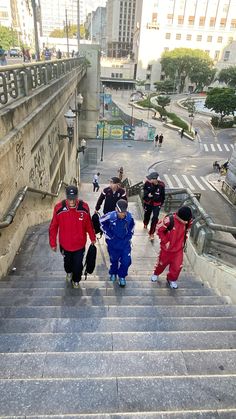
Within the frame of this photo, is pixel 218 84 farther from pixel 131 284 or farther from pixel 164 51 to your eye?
pixel 131 284

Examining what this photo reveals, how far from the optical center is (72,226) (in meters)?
4.25

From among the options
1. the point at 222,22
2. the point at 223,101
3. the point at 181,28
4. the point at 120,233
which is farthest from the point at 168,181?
the point at 222,22

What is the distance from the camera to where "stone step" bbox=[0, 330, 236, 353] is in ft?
9.83

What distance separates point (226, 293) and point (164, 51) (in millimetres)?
88262

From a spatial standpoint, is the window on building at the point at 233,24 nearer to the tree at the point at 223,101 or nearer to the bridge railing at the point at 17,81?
the tree at the point at 223,101

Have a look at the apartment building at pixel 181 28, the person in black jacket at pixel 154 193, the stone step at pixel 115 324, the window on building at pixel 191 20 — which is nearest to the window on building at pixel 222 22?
the apartment building at pixel 181 28

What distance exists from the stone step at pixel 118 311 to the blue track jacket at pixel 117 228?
3.35 ft

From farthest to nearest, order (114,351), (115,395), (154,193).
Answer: (154,193) → (114,351) → (115,395)

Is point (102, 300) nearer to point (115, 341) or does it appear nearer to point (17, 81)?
point (115, 341)

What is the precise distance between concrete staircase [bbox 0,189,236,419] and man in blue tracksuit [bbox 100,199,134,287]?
408mm

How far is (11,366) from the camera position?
2645 mm

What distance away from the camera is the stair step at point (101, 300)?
4.05m

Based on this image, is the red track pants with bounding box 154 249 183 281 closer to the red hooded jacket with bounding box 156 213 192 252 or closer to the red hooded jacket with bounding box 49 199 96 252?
the red hooded jacket with bounding box 156 213 192 252

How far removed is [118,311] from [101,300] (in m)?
0.41
